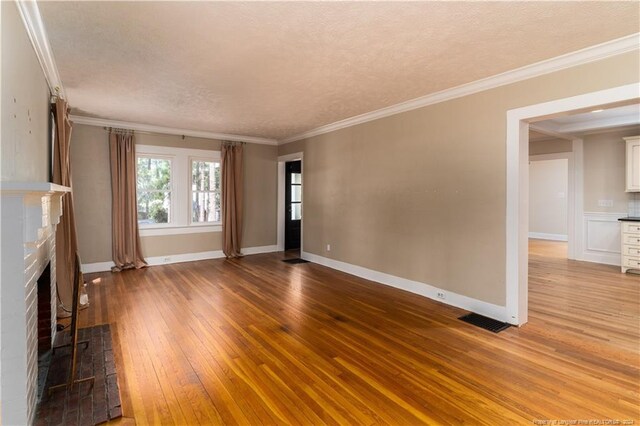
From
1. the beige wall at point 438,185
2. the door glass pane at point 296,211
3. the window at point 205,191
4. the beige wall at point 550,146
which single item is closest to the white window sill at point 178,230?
the window at point 205,191

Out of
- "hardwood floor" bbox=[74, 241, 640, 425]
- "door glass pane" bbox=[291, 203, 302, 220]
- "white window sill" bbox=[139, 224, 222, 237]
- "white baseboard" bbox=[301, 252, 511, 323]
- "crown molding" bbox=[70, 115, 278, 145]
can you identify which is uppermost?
"crown molding" bbox=[70, 115, 278, 145]

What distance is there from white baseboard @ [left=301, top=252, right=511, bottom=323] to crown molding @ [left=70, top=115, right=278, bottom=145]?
3.05 meters

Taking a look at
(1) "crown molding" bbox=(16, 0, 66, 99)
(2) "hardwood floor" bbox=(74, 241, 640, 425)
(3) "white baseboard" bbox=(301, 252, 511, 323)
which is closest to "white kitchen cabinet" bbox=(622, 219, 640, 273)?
(2) "hardwood floor" bbox=(74, 241, 640, 425)

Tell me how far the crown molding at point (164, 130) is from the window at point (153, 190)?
55 centimetres

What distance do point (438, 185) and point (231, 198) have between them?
4.32 m

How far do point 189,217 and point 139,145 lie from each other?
1.61 metres

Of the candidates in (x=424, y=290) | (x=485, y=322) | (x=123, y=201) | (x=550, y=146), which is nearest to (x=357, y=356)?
(x=485, y=322)

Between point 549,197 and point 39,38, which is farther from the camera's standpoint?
point 549,197

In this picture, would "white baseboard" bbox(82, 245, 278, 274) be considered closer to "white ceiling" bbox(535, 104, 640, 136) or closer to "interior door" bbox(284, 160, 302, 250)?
"interior door" bbox(284, 160, 302, 250)

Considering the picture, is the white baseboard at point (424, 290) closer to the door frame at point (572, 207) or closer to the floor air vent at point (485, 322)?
the floor air vent at point (485, 322)

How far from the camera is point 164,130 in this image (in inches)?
236

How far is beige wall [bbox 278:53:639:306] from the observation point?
10.9 feet

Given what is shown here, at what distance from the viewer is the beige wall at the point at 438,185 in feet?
10.9

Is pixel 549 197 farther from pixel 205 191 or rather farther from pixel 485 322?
pixel 205 191
